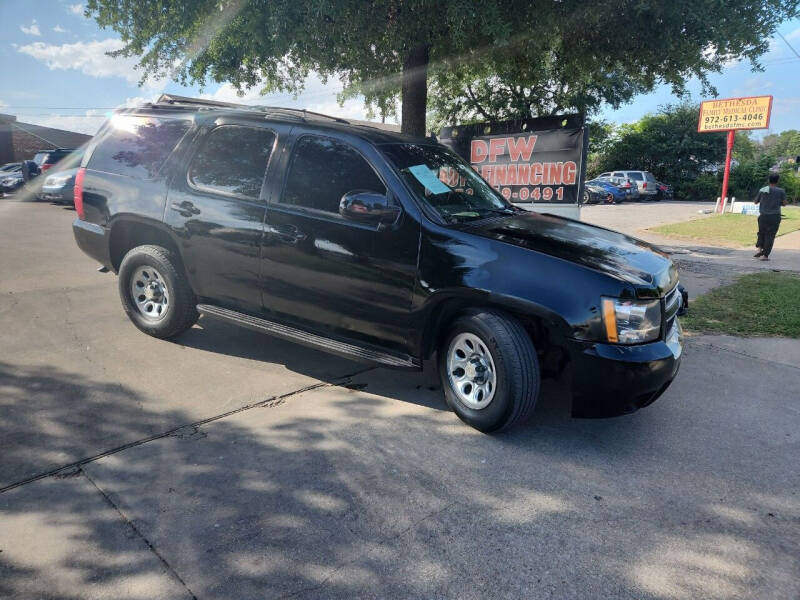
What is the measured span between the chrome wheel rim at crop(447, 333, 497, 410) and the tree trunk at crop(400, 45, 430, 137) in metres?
5.95

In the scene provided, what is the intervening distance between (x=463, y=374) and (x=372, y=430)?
706 millimetres

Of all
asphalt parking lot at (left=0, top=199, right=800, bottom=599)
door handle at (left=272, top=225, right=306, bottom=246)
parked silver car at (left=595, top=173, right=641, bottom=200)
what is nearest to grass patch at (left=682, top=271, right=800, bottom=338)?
asphalt parking lot at (left=0, top=199, right=800, bottom=599)

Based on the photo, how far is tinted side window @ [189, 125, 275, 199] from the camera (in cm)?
448

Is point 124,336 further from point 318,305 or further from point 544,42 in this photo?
point 544,42

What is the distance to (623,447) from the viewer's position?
364cm

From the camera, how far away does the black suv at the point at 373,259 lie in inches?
134

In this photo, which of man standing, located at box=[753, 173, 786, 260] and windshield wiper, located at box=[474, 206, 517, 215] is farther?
man standing, located at box=[753, 173, 786, 260]

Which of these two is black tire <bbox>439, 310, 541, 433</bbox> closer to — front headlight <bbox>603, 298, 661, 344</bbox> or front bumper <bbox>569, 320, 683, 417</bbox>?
front bumper <bbox>569, 320, 683, 417</bbox>

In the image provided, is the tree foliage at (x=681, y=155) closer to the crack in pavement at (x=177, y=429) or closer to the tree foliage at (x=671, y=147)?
the tree foliage at (x=671, y=147)

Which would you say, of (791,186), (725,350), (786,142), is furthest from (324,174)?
(786,142)

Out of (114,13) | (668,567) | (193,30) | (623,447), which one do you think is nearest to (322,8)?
(193,30)

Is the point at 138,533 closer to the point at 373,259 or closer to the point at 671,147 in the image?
the point at 373,259

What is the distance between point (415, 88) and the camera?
31.0 feet

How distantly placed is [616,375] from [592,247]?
96cm
